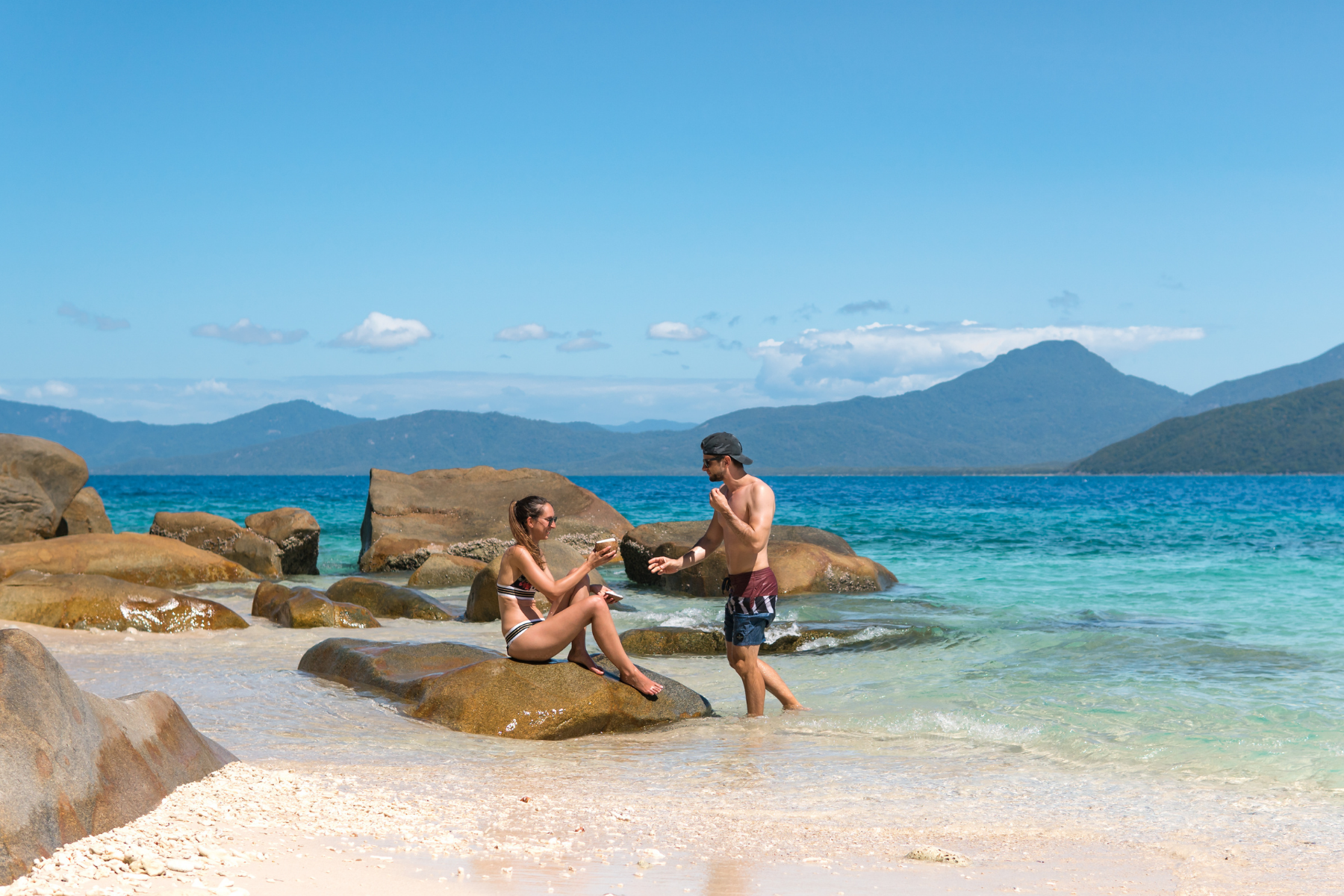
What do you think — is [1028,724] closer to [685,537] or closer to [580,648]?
[580,648]

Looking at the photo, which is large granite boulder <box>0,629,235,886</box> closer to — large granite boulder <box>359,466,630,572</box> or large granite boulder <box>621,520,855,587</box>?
large granite boulder <box>621,520,855,587</box>

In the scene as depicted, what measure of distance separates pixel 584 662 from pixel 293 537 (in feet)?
47.5

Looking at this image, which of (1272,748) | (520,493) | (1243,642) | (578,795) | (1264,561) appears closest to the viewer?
(578,795)

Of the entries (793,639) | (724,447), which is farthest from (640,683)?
(793,639)

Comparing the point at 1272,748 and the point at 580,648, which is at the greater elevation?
the point at 580,648

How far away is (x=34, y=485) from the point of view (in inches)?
725

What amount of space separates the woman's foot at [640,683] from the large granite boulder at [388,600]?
6.66 meters

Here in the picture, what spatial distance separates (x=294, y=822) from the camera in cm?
444

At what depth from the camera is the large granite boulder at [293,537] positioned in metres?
20.3

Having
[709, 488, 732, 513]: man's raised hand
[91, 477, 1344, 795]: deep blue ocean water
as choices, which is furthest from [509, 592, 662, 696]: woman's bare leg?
[91, 477, 1344, 795]: deep blue ocean water

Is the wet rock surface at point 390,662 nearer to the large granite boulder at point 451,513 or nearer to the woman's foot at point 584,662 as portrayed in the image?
the woman's foot at point 584,662

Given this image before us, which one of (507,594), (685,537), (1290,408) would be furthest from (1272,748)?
(1290,408)

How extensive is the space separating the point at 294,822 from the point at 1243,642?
10.8m

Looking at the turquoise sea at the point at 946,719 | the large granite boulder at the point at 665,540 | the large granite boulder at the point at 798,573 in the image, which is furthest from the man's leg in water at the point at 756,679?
the large granite boulder at the point at 665,540
